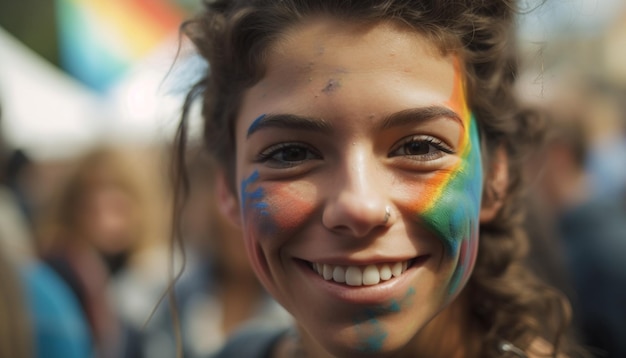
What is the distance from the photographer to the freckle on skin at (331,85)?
142cm

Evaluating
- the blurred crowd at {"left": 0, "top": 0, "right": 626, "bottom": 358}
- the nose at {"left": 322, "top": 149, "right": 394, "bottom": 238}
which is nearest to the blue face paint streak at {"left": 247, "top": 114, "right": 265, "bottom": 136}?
the nose at {"left": 322, "top": 149, "right": 394, "bottom": 238}

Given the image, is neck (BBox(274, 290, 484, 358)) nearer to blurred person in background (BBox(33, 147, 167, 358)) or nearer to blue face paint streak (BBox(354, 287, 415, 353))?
blue face paint streak (BBox(354, 287, 415, 353))

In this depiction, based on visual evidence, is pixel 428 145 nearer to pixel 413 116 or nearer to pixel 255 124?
pixel 413 116

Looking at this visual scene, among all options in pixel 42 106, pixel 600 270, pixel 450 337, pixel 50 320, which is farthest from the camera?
pixel 42 106

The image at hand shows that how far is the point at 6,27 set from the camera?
7.28 m

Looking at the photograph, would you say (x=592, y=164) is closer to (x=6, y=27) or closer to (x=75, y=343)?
(x=75, y=343)

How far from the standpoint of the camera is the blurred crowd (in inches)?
99.8

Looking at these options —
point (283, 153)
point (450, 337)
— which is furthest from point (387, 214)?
point (450, 337)

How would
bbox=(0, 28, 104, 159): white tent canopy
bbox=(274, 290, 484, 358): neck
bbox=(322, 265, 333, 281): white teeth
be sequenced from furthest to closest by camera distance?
1. bbox=(0, 28, 104, 159): white tent canopy
2. bbox=(274, 290, 484, 358): neck
3. bbox=(322, 265, 333, 281): white teeth

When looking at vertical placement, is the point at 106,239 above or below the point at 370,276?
below

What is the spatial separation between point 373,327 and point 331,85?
522mm

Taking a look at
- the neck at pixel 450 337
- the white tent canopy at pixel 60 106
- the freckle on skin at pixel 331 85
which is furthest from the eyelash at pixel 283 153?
the white tent canopy at pixel 60 106

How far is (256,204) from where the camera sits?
1524 millimetres

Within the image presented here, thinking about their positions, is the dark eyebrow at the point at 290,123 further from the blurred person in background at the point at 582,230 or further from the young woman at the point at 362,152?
the blurred person in background at the point at 582,230
